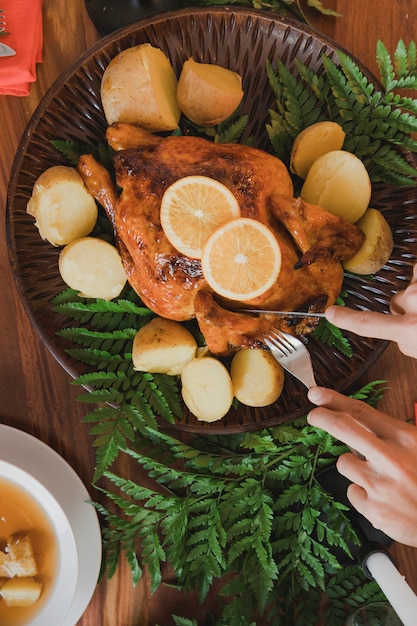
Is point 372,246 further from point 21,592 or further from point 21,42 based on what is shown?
point 21,592

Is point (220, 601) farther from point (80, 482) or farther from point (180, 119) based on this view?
point (180, 119)

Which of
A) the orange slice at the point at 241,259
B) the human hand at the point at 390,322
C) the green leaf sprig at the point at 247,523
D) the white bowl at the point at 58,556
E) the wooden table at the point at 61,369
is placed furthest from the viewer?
the wooden table at the point at 61,369

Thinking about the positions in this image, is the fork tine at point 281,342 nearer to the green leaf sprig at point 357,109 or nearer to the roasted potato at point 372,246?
the roasted potato at point 372,246

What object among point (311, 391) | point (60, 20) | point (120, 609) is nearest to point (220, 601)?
point (120, 609)

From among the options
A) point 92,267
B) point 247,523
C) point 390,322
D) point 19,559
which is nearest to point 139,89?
point 92,267

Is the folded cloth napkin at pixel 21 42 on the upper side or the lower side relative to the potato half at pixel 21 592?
upper

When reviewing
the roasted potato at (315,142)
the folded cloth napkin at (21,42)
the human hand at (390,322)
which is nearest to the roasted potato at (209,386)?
the human hand at (390,322)
